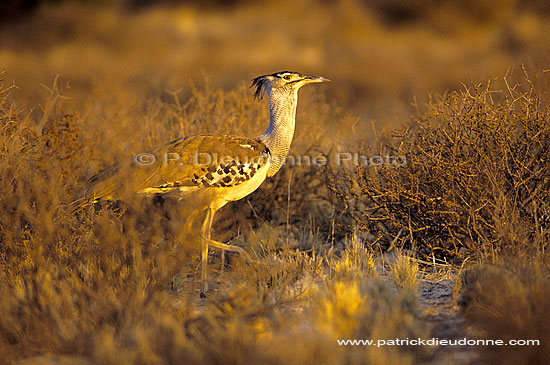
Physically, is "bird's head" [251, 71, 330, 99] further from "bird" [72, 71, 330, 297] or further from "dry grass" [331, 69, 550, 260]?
"dry grass" [331, 69, 550, 260]

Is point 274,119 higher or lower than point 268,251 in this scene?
higher

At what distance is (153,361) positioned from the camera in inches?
99.1

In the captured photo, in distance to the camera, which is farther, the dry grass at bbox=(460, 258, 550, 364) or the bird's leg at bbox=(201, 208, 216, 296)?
the bird's leg at bbox=(201, 208, 216, 296)

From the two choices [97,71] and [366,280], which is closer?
[366,280]

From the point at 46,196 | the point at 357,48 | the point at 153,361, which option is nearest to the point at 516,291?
the point at 153,361

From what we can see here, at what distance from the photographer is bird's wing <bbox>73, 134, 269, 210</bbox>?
387 cm

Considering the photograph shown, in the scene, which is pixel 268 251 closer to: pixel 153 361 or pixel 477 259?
pixel 477 259

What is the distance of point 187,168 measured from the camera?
392 cm

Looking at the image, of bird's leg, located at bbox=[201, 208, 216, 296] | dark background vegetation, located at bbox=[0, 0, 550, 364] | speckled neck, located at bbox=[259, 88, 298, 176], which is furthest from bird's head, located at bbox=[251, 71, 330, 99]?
bird's leg, located at bbox=[201, 208, 216, 296]

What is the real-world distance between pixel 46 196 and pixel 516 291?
8.64 ft

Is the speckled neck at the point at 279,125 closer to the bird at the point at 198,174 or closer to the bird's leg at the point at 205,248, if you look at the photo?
the bird at the point at 198,174

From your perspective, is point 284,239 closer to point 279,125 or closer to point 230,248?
point 230,248

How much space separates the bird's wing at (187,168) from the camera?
12.7ft

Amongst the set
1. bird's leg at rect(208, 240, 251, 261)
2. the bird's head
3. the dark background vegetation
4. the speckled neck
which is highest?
the bird's head
